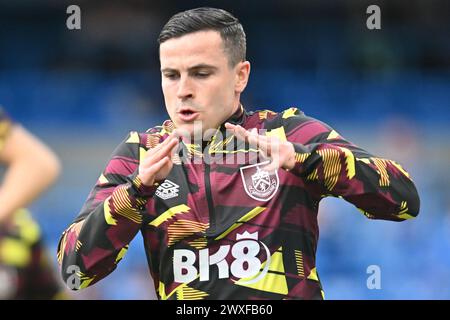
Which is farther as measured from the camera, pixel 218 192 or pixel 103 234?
pixel 218 192

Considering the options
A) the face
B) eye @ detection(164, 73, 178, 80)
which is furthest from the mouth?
eye @ detection(164, 73, 178, 80)

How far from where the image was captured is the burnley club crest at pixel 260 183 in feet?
11.5

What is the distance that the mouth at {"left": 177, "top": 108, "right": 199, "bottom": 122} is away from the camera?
138 inches

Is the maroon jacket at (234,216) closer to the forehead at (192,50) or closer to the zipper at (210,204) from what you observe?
the zipper at (210,204)

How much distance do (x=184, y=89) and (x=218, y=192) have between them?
0.40 meters

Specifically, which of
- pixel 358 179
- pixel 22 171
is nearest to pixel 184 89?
pixel 358 179

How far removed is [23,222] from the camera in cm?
532

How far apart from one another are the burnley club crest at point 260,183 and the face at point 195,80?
25 cm

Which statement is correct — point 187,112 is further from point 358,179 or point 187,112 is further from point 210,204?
point 358,179

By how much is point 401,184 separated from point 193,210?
2.53 feet

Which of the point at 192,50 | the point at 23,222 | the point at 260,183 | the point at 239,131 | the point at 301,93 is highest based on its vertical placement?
the point at 192,50

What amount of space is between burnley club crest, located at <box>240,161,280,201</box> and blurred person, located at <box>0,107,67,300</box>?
6.53 ft

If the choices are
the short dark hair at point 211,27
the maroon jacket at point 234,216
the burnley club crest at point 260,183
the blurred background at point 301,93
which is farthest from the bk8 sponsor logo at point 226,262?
the blurred background at point 301,93

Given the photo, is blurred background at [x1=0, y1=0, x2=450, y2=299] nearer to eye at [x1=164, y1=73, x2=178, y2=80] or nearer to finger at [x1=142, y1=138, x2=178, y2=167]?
eye at [x1=164, y1=73, x2=178, y2=80]
